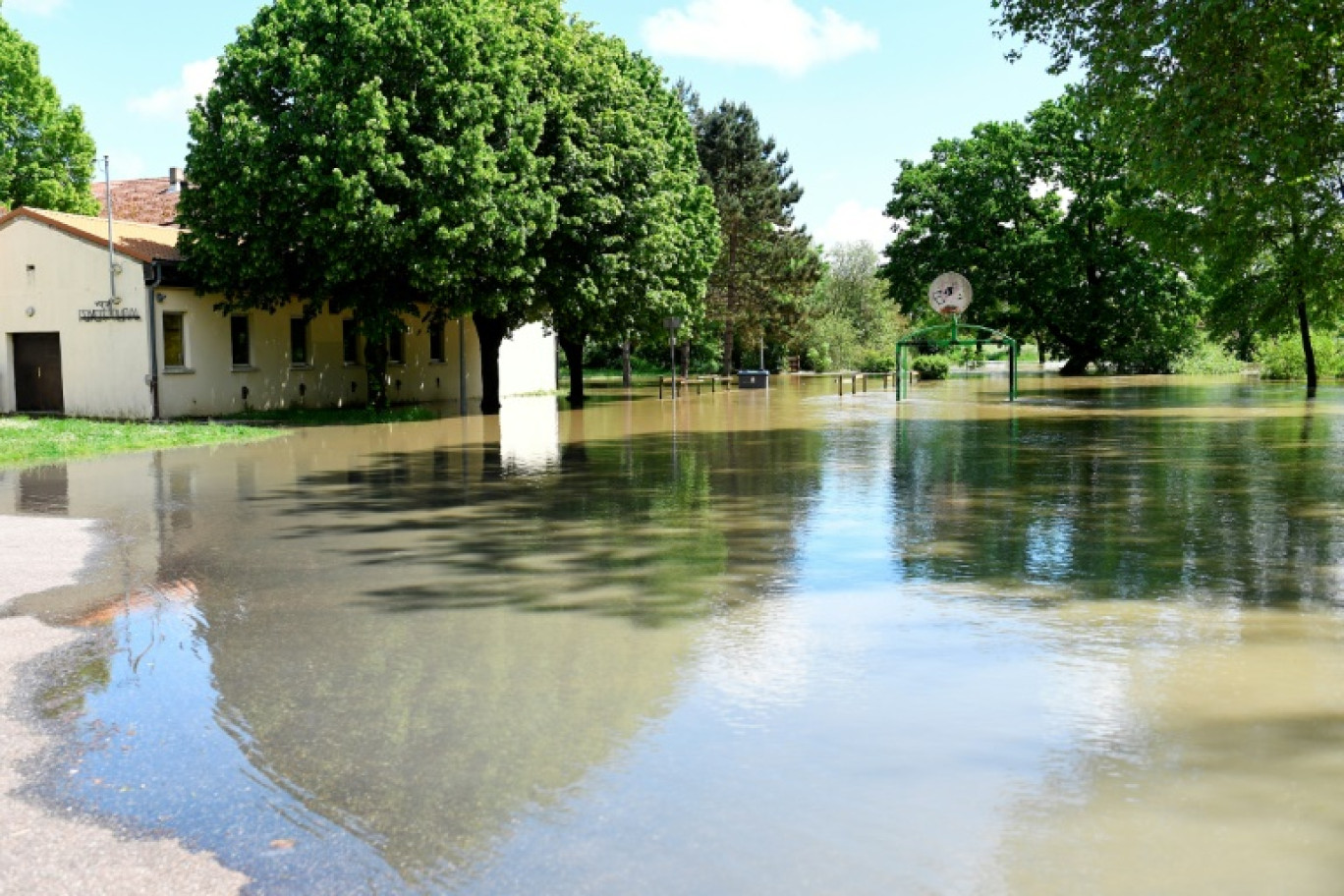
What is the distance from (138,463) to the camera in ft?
65.6

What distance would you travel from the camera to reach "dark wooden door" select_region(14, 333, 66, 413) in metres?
33.1

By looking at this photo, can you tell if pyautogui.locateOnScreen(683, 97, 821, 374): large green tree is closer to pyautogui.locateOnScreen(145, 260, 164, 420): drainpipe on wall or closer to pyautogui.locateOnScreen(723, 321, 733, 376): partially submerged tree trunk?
pyautogui.locateOnScreen(723, 321, 733, 376): partially submerged tree trunk

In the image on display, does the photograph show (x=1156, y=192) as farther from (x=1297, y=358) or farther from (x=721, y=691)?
(x=721, y=691)

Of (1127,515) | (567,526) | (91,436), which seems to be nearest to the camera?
(567,526)

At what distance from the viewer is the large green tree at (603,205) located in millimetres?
33625

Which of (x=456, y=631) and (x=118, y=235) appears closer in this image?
(x=456, y=631)

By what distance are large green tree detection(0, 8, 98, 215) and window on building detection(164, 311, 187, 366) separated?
15652mm

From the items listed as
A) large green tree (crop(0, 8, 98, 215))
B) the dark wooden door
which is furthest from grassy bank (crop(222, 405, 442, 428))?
large green tree (crop(0, 8, 98, 215))

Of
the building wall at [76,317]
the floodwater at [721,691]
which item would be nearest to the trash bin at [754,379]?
the building wall at [76,317]

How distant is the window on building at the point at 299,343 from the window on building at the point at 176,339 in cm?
420

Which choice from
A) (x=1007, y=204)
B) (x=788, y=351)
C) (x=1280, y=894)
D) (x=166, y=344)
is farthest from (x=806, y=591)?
(x=788, y=351)

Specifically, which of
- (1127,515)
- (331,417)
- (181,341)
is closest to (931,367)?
(331,417)

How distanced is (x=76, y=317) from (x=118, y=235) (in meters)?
2.90

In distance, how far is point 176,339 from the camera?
106 ft
